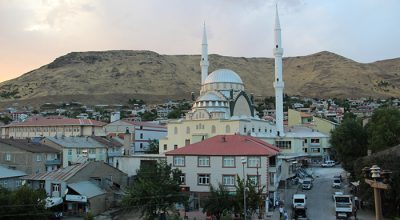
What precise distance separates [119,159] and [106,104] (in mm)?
110420

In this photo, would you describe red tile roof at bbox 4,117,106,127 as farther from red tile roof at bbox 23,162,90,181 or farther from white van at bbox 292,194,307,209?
white van at bbox 292,194,307,209

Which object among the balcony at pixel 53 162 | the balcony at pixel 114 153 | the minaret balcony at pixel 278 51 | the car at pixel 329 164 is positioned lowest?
the car at pixel 329 164

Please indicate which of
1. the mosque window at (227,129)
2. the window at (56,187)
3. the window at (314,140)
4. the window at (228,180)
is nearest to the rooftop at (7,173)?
the window at (56,187)

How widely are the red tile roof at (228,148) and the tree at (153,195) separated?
14.9 ft

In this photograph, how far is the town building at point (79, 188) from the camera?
3519cm

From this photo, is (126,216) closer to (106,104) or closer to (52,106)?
(52,106)

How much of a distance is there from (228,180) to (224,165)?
1.14 meters

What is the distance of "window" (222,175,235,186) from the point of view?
3625 cm

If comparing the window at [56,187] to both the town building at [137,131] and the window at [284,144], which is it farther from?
the window at [284,144]

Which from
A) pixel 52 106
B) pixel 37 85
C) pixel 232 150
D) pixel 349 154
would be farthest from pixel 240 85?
pixel 37 85

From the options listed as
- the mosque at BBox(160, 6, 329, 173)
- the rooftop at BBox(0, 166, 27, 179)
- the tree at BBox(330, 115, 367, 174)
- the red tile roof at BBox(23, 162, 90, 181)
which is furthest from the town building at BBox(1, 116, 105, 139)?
the tree at BBox(330, 115, 367, 174)

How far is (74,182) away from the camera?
1442 inches

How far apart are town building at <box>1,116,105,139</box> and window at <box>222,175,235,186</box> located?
41.1 m

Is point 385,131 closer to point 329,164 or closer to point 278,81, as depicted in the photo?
point 278,81
